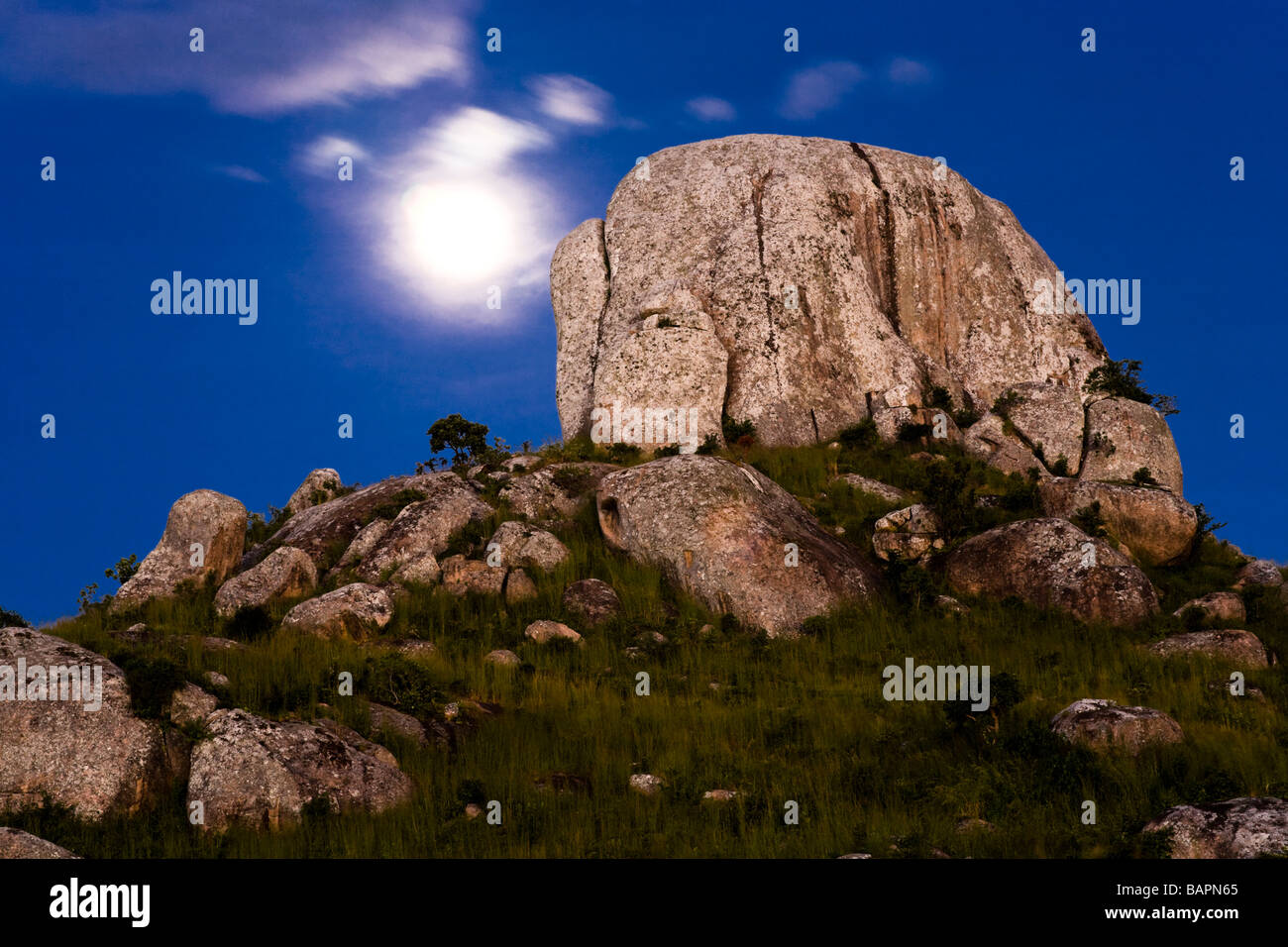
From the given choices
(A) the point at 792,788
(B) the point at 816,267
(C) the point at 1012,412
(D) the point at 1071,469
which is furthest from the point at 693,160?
(A) the point at 792,788

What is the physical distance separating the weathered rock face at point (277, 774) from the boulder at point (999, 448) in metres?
29.8

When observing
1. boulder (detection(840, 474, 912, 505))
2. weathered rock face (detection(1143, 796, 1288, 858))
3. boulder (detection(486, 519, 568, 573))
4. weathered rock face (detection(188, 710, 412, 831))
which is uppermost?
boulder (detection(840, 474, 912, 505))

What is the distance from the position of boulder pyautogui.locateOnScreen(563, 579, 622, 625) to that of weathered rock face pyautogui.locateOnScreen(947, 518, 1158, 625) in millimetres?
10503

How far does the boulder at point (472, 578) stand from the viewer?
30422 millimetres

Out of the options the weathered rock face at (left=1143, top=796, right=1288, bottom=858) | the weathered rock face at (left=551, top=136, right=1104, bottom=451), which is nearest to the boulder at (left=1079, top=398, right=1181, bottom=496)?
the weathered rock face at (left=551, top=136, right=1104, bottom=451)

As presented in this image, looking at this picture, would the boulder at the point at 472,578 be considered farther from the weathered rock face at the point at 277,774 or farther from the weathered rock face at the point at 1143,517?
the weathered rock face at the point at 1143,517

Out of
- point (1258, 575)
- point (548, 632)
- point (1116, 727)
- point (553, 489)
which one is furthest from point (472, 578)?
point (1258, 575)

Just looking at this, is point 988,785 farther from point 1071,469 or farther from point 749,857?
point 1071,469

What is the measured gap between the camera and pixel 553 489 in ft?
121

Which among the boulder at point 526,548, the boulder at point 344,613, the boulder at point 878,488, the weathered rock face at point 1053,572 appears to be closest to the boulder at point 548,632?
the boulder at point 526,548

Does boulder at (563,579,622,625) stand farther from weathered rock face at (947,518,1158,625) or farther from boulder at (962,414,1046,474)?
boulder at (962,414,1046,474)

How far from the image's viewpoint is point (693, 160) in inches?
2016

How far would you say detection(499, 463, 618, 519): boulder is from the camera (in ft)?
117
